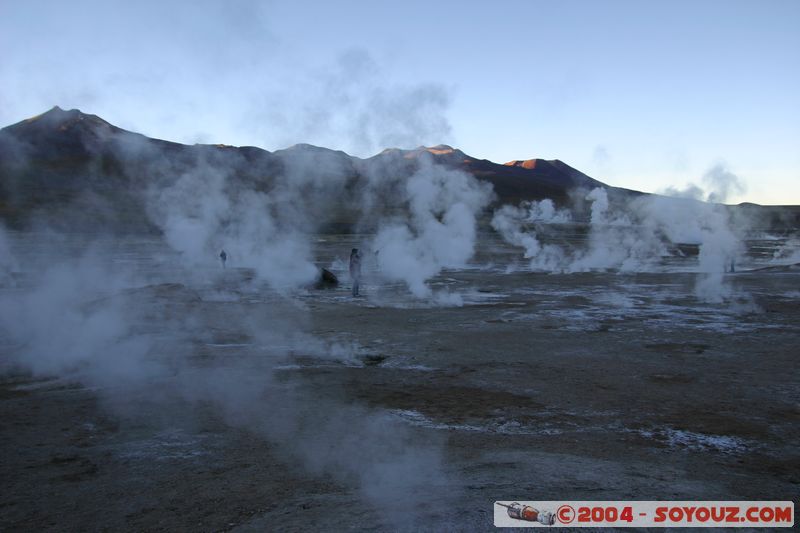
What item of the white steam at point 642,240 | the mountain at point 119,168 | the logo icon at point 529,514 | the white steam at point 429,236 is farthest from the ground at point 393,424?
the mountain at point 119,168

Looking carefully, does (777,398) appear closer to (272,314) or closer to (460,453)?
(460,453)

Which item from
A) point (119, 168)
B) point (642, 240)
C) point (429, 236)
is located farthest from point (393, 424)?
point (119, 168)

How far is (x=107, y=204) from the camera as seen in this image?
267 feet

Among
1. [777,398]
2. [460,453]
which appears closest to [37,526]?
[460,453]

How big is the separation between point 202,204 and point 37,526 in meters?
44.7

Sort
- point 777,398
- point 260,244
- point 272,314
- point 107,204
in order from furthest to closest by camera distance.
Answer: point 107,204, point 260,244, point 272,314, point 777,398

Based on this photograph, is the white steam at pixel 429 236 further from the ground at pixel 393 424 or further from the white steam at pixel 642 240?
the ground at pixel 393 424

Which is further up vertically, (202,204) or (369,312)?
(202,204)

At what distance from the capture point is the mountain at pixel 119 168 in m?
55.8

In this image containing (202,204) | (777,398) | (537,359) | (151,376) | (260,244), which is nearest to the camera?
(777,398)

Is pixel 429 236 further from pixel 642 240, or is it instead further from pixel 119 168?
pixel 119 168

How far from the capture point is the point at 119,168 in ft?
275

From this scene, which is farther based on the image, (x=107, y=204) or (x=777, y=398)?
(x=107, y=204)

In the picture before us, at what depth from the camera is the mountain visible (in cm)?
5584
